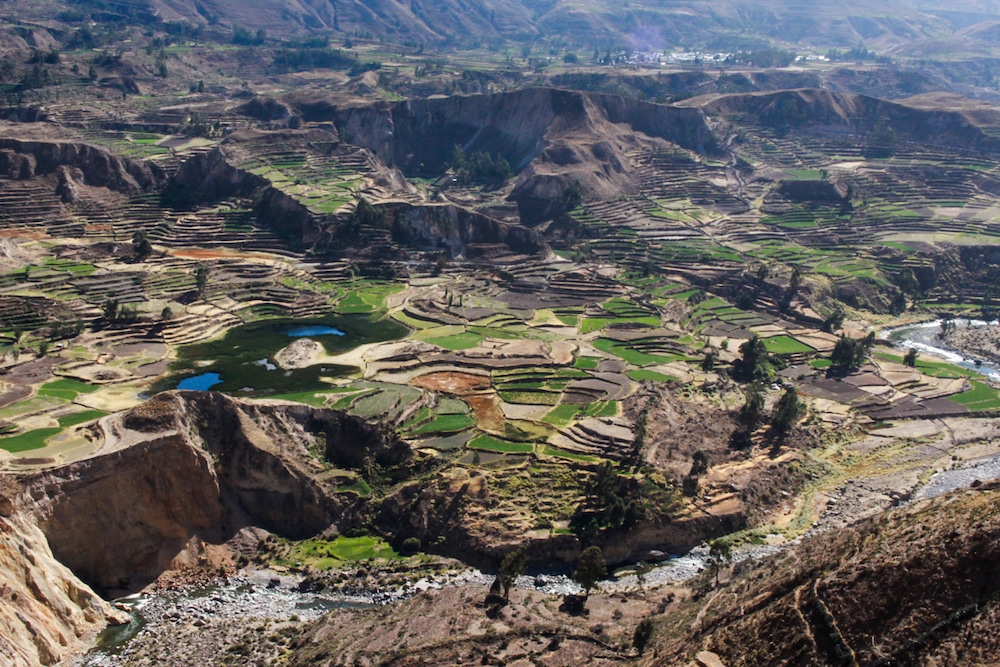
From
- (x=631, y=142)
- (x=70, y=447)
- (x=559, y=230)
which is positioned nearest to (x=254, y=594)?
(x=70, y=447)

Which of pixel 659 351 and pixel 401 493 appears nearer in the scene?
pixel 401 493

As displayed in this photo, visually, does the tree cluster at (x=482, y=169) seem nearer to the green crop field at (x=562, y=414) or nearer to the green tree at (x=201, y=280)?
the green tree at (x=201, y=280)

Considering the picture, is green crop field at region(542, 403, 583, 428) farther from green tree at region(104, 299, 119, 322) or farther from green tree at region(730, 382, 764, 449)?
green tree at region(104, 299, 119, 322)

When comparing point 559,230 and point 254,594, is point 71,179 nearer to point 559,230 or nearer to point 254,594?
point 559,230

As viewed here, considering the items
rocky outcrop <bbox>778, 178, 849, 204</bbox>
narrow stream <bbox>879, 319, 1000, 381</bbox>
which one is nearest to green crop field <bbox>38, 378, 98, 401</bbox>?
narrow stream <bbox>879, 319, 1000, 381</bbox>

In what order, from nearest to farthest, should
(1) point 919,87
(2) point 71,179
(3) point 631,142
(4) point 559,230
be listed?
1. (2) point 71,179
2. (4) point 559,230
3. (3) point 631,142
4. (1) point 919,87

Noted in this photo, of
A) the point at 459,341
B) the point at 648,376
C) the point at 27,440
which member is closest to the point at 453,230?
the point at 459,341
